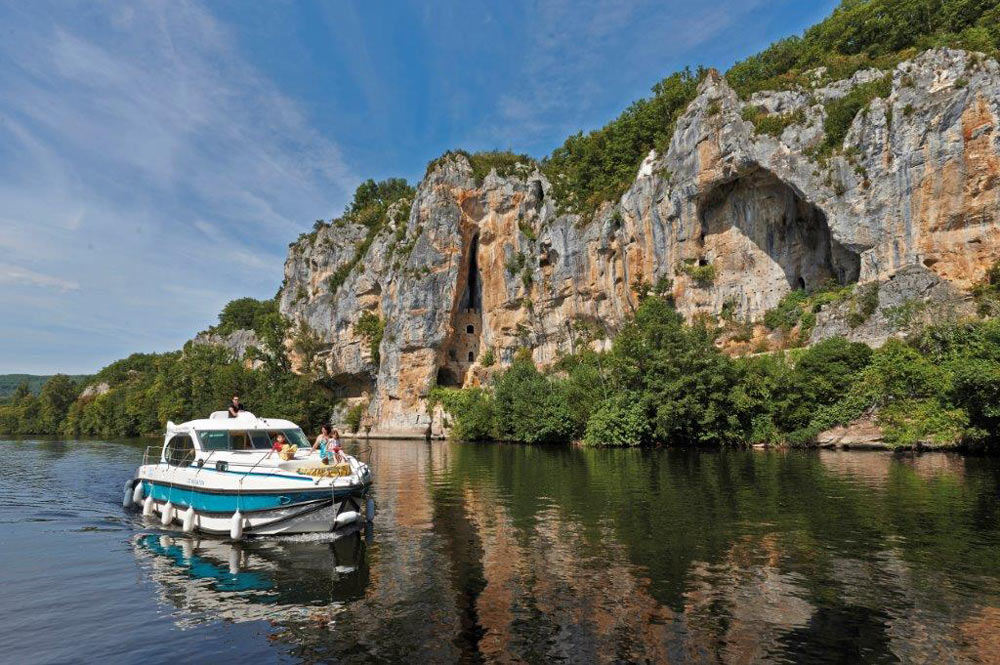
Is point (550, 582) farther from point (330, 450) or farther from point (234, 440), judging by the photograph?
point (234, 440)

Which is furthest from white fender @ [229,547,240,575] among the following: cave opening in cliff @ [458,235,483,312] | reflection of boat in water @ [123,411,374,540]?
cave opening in cliff @ [458,235,483,312]

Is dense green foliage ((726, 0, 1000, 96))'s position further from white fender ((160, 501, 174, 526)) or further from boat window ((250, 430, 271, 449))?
white fender ((160, 501, 174, 526))

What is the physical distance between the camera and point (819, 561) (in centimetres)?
1089

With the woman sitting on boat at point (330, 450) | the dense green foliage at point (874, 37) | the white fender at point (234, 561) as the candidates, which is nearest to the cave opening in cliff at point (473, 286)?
the dense green foliage at point (874, 37)

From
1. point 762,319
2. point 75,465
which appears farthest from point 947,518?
point 75,465

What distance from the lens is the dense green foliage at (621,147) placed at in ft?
188

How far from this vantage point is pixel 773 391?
36.3 m

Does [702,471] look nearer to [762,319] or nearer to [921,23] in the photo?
[762,319]

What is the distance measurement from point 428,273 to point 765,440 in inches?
1728

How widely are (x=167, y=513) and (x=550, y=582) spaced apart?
39.6ft

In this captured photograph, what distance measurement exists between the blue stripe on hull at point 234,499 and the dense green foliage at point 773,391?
27.2 metres

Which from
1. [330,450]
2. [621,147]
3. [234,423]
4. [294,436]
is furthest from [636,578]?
[621,147]

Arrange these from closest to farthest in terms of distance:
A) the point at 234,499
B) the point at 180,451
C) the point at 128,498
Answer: the point at 234,499 → the point at 180,451 → the point at 128,498

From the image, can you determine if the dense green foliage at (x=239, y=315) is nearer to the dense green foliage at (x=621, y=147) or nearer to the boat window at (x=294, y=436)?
the dense green foliage at (x=621, y=147)
